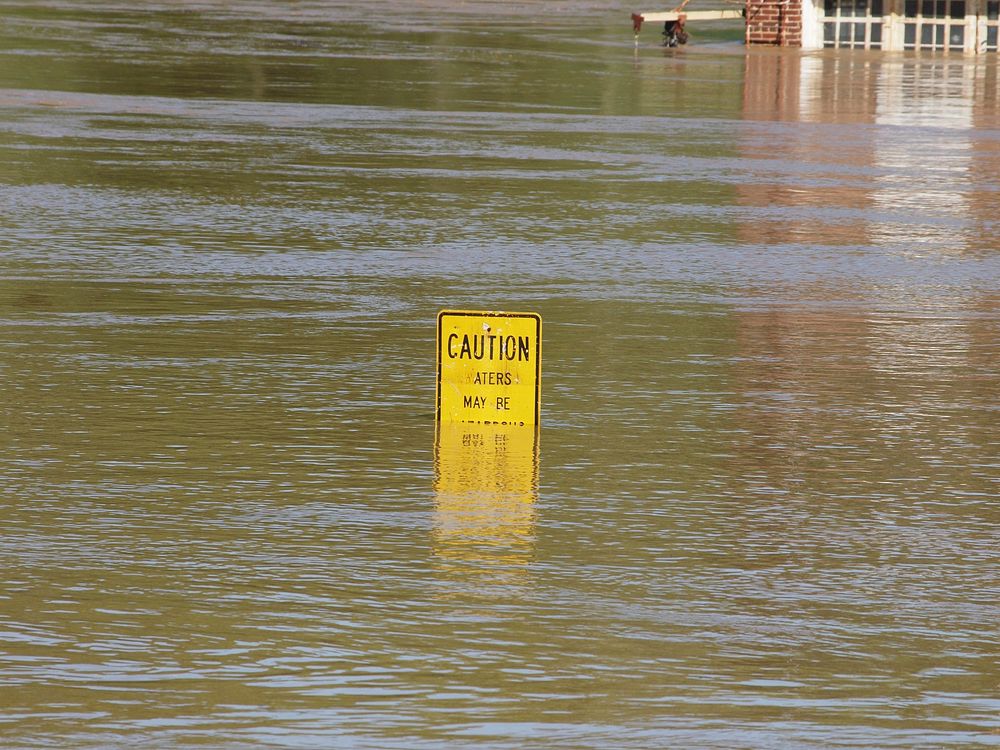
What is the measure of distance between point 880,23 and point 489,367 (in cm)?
3248

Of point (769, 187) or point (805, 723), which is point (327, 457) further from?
point (769, 187)

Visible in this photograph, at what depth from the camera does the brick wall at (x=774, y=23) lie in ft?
127

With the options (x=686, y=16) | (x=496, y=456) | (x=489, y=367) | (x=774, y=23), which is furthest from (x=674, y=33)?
(x=496, y=456)

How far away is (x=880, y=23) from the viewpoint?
38.7 meters

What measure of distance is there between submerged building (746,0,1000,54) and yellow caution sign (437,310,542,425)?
104 feet

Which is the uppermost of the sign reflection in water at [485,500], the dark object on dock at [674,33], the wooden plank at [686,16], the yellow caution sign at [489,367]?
the wooden plank at [686,16]

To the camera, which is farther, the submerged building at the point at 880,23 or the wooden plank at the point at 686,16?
the submerged building at the point at 880,23

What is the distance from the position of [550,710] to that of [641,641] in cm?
59

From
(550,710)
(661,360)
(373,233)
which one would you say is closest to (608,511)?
(550,710)

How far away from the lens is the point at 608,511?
679 centimetres

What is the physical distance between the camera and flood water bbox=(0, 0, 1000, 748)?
5070 millimetres

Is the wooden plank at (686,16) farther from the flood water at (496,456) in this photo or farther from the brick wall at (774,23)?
the flood water at (496,456)

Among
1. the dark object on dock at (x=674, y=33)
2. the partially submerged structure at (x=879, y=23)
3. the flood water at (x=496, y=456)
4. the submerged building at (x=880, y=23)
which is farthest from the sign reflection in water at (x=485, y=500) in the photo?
the submerged building at (x=880, y=23)

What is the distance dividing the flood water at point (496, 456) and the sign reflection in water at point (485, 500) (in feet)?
0.07
